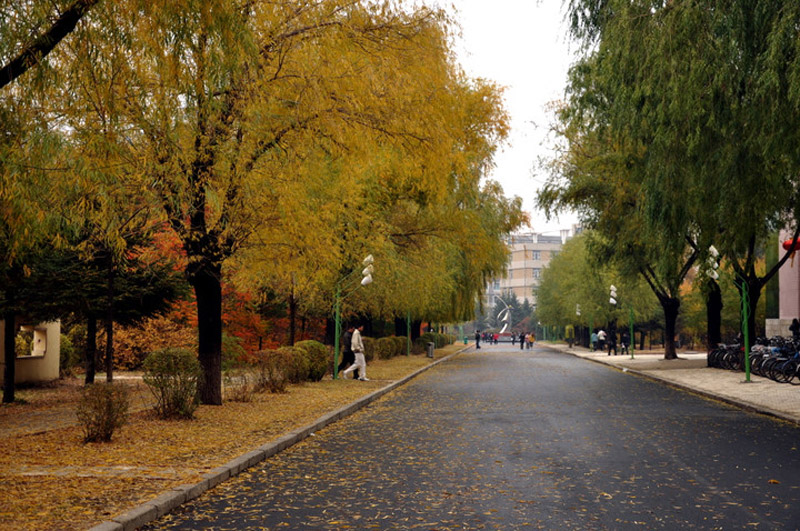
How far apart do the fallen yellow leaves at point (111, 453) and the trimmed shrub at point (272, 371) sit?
111 cm

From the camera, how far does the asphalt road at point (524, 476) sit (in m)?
6.86

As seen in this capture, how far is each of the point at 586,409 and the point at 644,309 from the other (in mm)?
48447

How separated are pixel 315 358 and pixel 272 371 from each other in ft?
14.1

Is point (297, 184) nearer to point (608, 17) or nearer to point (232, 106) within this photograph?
point (232, 106)

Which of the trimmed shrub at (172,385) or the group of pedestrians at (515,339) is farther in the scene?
the group of pedestrians at (515,339)

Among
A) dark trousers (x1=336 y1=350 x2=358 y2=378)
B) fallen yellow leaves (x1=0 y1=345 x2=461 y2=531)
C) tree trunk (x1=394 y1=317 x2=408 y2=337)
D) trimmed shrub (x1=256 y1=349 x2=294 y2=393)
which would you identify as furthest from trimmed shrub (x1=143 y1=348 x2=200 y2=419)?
tree trunk (x1=394 y1=317 x2=408 y2=337)

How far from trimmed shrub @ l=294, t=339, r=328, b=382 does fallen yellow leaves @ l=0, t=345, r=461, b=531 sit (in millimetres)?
5146

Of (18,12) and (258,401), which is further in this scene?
(258,401)

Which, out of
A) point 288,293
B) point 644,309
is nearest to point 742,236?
point 288,293

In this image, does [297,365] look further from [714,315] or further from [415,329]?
[415,329]

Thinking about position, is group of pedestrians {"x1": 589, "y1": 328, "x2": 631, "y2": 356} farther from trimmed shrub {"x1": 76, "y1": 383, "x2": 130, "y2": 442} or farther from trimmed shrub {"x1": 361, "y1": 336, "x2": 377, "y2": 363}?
trimmed shrub {"x1": 76, "y1": 383, "x2": 130, "y2": 442}

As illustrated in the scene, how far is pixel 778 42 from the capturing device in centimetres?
1048

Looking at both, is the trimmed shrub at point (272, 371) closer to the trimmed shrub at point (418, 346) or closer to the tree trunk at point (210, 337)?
the tree trunk at point (210, 337)

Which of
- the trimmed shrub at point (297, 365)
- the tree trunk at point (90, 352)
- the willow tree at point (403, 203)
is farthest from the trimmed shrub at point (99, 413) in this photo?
the tree trunk at point (90, 352)
